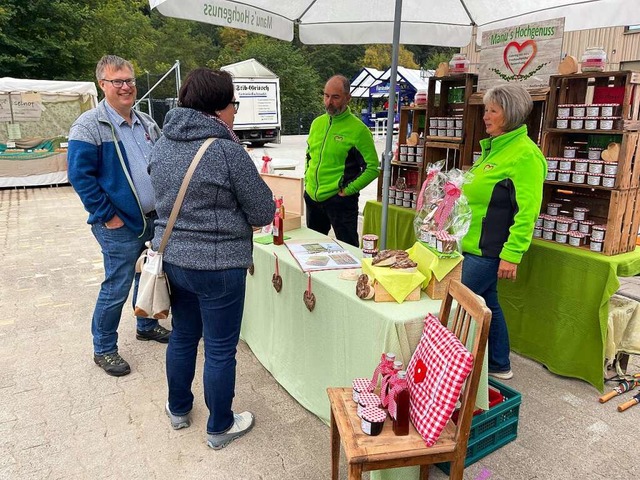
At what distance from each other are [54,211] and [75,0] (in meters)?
13.0

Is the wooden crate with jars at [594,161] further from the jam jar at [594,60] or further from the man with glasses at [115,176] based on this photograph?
the man with glasses at [115,176]


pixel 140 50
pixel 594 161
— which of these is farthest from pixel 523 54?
pixel 140 50

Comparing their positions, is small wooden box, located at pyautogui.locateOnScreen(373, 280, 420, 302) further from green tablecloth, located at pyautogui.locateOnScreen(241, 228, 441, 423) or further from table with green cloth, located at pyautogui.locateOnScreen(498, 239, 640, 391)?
table with green cloth, located at pyautogui.locateOnScreen(498, 239, 640, 391)

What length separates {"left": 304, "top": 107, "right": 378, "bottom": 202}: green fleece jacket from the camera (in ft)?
12.3

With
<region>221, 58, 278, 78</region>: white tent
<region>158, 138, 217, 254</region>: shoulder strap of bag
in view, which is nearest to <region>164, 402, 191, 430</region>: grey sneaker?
<region>158, 138, 217, 254</region>: shoulder strap of bag

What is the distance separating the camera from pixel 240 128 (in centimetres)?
1952

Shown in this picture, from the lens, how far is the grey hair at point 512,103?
2.55m

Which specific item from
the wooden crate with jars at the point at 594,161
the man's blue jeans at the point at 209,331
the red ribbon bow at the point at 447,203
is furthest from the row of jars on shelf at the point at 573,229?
the man's blue jeans at the point at 209,331

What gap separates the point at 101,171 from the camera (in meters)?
2.79

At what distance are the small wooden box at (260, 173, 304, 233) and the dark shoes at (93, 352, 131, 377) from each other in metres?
1.34

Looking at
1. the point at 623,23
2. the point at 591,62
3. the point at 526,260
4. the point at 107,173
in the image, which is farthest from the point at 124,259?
the point at 623,23

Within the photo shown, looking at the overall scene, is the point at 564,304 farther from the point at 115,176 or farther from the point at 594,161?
the point at 115,176

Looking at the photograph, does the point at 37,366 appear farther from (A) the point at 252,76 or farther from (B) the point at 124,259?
(A) the point at 252,76

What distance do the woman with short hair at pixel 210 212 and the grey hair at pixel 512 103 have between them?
133 centimetres
